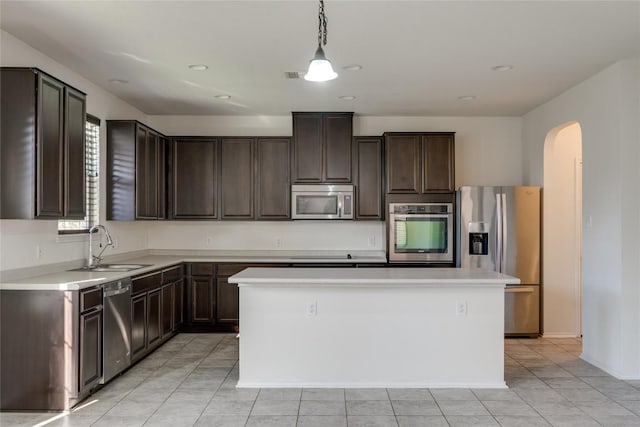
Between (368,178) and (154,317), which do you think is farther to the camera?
(368,178)

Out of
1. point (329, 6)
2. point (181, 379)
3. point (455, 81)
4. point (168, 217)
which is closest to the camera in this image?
point (329, 6)

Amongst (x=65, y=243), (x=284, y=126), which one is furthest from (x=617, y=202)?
(x=65, y=243)

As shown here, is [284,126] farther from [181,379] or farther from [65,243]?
[181,379]

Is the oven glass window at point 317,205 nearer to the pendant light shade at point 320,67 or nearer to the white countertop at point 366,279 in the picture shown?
the white countertop at point 366,279

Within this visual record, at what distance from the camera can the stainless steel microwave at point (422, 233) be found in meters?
5.52

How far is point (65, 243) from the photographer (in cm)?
404

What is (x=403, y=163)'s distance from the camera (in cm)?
561

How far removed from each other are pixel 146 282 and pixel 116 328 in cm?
71

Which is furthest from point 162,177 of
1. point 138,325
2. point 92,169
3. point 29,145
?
point 29,145

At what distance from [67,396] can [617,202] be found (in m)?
4.66

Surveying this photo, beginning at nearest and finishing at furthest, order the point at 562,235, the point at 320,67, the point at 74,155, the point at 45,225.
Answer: the point at 320,67, the point at 74,155, the point at 45,225, the point at 562,235

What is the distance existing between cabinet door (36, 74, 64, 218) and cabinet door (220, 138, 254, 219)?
8.11 feet

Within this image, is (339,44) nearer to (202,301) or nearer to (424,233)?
(424,233)

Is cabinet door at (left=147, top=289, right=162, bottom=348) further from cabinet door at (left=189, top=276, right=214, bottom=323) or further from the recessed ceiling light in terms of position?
the recessed ceiling light
